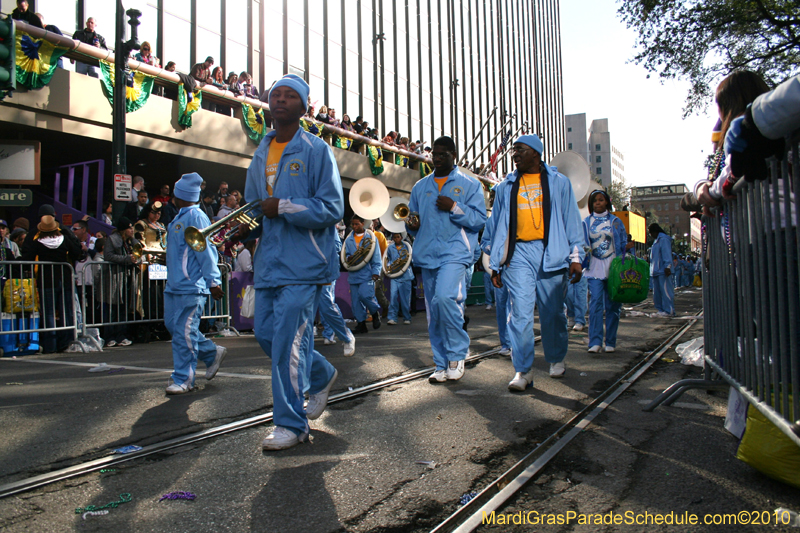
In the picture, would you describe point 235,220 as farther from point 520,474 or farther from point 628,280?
point 628,280

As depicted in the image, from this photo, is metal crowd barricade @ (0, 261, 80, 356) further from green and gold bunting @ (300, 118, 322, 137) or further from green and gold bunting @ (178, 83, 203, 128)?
green and gold bunting @ (300, 118, 322, 137)

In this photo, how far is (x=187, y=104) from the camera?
15.8m

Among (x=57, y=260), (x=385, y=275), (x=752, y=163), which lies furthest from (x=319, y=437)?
(x=385, y=275)

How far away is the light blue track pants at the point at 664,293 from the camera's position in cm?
1409

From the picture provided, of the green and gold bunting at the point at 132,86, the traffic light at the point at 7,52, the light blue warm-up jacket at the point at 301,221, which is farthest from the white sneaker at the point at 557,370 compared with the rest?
the green and gold bunting at the point at 132,86

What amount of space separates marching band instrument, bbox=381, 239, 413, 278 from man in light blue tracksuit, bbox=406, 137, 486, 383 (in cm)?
730

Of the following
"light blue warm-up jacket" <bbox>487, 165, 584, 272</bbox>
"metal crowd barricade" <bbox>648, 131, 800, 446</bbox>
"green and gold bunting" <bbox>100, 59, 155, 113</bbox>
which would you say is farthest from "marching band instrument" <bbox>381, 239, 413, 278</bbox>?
"metal crowd barricade" <bbox>648, 131, 800, 446</bbox>

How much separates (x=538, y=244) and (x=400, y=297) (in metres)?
8.40

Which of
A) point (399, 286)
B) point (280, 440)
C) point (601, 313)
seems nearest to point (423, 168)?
point (399, 286)

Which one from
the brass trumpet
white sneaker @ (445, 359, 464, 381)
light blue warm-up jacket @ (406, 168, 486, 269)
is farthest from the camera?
light blue warm-up jacket @ (406, 168, 486, 269)

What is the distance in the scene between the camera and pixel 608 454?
3.20m

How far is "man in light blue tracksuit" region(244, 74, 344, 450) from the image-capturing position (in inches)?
138

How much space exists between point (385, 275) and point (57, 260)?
259 inches

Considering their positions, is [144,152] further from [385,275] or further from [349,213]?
[349,213]
